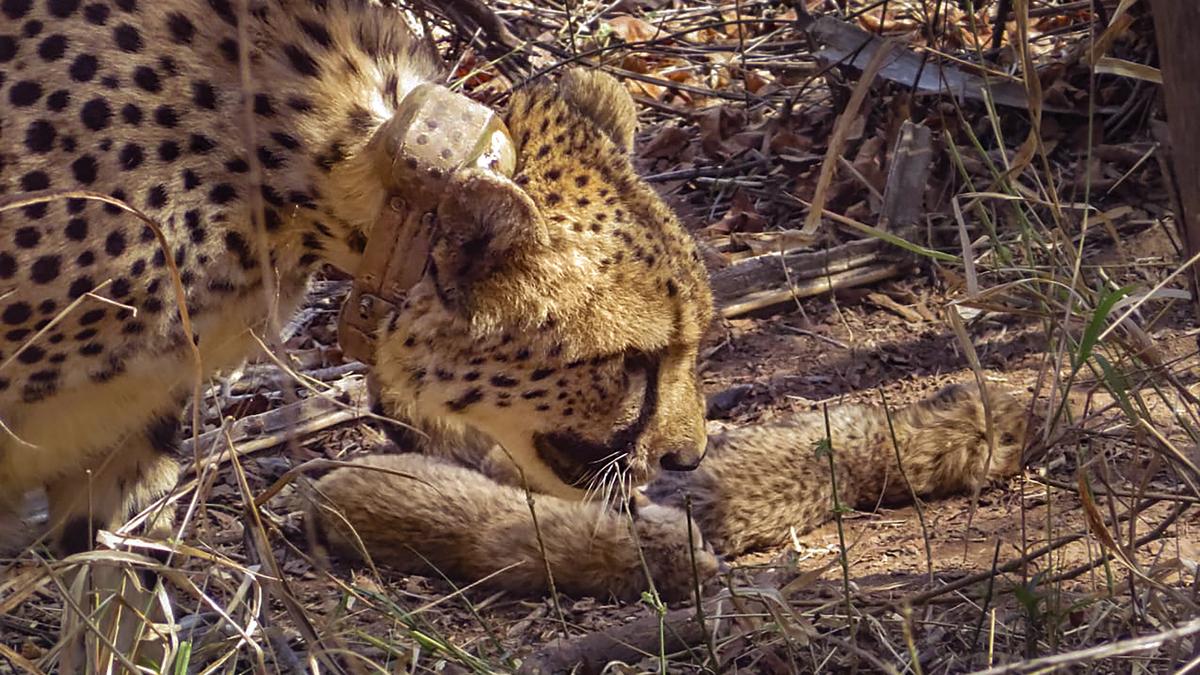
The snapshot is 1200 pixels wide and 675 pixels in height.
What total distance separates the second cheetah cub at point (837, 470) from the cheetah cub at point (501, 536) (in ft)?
0.45

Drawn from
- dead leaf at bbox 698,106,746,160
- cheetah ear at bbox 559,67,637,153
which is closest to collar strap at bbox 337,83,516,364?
cheetah ear at bbox 559,67,637,153

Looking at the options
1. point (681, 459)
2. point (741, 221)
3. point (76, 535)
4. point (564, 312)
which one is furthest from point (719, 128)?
point (76, 535)

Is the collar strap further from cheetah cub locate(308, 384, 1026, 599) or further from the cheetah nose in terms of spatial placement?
the cheetah nose

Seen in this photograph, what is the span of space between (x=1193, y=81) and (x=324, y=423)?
239 centimetres

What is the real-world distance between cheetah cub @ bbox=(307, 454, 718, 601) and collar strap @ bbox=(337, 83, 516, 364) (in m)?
0.48

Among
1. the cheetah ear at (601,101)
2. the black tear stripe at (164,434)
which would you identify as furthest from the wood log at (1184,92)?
the black tear stripe at (164,434)

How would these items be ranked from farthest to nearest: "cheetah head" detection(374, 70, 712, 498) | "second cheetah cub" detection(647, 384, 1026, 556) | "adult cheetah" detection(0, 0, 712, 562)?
"second cheetah cub" detection(647, 384, 1026, 556) → "cheetah head" detection(374, 70, 712, 498) → "adult cheetah" detection(0, 0, 712, 562)

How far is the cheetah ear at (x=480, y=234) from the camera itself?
2.32 m

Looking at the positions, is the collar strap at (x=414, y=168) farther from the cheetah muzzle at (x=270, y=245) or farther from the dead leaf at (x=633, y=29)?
the dead leaf at (x=633, y=29)

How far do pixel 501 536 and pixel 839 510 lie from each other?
98 cm

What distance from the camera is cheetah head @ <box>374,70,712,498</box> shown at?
244 cm

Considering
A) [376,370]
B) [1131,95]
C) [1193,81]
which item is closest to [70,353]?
[376,370]

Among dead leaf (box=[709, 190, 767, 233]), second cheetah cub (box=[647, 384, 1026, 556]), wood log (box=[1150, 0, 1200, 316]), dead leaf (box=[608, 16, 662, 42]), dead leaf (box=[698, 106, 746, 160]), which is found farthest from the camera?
dead leaf (box=[608, 16, 662, 42])

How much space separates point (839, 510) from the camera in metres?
2.10
